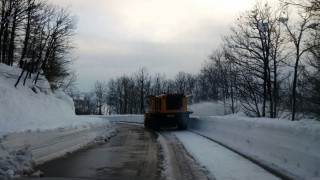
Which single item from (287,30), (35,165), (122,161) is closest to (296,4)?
(122,161)

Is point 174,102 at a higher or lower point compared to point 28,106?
higher

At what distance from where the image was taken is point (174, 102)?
30.8 metres

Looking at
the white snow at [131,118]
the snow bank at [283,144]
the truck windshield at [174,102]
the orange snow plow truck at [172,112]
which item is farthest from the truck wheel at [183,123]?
the white snow at [131,118]

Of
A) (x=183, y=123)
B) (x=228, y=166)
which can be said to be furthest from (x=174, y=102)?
(x=228, y=166)

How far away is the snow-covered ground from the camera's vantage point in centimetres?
1052

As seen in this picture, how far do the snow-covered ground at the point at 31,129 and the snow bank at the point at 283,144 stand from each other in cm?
672

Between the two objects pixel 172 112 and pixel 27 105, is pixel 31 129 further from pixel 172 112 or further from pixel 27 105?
pixel 172 112

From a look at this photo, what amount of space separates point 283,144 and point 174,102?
63.8 ft

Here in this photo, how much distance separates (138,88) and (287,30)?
77270 millimetres

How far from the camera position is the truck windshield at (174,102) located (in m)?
30.7

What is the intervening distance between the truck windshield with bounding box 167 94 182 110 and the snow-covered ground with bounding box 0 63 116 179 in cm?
713

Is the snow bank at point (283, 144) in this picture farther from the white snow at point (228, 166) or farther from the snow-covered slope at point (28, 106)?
the snow-covered slope at point (28, 106)

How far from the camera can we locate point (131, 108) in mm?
112500

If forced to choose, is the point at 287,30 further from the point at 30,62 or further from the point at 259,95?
the point at 30,62
